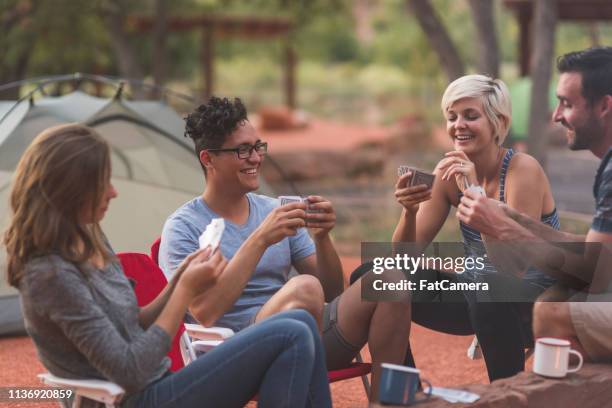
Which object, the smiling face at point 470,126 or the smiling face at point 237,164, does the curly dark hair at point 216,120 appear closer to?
the smiling face at point 237,164

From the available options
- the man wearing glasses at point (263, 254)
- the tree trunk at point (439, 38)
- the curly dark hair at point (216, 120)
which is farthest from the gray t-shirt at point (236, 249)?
the tree trunk at point (439, 38)

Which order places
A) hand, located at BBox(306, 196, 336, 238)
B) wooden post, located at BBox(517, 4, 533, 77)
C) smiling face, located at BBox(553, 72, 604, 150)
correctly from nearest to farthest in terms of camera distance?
1. hand, located at BBox(306, 196, 336, 238)
2. smiling face, located at BBox(553, 72, 604, 150)
3. wooden post, located at BBox(517, 4, 533, 77)

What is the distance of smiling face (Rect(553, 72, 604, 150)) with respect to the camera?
3217 millimetres

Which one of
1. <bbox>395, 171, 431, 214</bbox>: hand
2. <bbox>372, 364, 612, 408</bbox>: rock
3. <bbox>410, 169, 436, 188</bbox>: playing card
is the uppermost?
<bbox>410, 169, 436, 188</bbox>: playing card

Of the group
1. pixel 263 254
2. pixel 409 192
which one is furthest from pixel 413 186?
pixel 263 254

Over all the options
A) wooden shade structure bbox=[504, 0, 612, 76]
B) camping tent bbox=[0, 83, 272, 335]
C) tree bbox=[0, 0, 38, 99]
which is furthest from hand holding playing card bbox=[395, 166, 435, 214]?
wooden shade structure bbox=[504, 0, 612, 76]

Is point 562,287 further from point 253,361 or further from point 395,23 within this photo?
point 395,23

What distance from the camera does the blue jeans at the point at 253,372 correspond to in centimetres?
255

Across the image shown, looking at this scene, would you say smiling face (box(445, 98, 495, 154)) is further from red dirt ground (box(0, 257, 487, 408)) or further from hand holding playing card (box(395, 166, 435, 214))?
red dirt ground (box(0, 257, 487, 408))

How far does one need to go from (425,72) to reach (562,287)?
21.4 meters

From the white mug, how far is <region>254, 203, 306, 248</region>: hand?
2.67ft

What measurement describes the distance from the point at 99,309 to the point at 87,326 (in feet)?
0.20

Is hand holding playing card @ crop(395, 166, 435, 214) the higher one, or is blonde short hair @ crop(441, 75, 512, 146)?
blonde short hair @ crop(441, 75, 512, 146)

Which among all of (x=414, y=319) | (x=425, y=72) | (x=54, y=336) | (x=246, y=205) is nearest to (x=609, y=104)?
(x=414, y=319)
